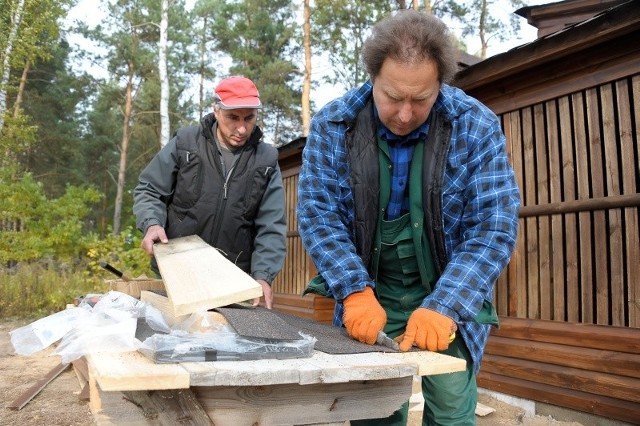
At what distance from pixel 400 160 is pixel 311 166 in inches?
13.8

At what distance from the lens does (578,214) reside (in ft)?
15.5

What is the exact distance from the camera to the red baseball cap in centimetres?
347

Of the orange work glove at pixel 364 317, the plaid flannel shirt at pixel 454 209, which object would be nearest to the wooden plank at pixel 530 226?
the plaid flannel shirt at pixel 454 209

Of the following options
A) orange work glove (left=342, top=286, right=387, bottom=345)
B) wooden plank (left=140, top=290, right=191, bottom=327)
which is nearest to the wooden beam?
orange work glove (left=342, top=286, right=387, bottom=345)

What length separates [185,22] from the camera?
24.7m

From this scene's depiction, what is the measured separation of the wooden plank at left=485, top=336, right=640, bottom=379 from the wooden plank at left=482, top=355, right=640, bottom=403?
4 centimetres

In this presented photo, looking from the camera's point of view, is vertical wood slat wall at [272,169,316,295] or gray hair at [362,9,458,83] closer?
gray hair at [362,9,458,83]

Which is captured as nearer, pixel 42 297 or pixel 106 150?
pixel 42 297

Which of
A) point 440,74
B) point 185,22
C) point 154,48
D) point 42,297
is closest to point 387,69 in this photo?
point 440,74

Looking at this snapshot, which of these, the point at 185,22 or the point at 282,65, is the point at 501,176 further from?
the point at 185,22

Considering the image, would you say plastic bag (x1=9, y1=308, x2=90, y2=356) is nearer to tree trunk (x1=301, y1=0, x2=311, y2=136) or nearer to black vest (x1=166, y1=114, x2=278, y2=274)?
black vest (x1=166, y1=114, x2=278, y2=274)

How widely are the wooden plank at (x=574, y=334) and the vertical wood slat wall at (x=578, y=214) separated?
2.6 inches

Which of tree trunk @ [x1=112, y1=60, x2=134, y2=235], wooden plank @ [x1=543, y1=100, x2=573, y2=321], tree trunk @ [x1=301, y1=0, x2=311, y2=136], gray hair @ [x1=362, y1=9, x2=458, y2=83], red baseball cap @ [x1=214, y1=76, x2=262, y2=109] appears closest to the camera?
gray hair @ [x1=362, y1=9, x2=458, y2=83]

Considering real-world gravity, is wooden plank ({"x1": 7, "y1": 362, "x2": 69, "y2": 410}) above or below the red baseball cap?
below
